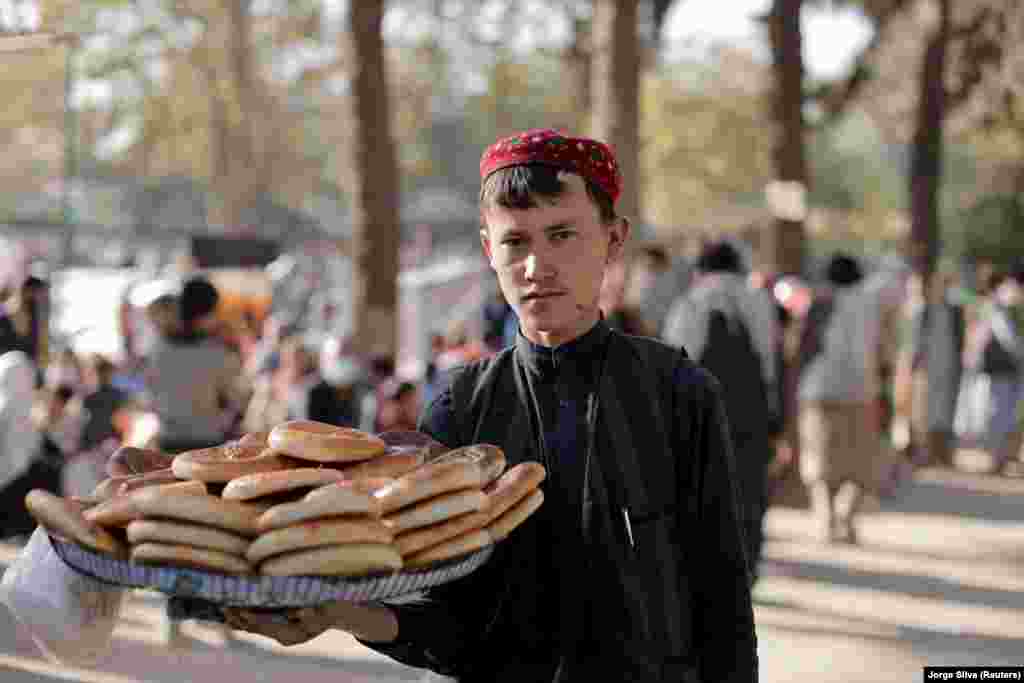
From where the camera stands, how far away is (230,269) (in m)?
17.4

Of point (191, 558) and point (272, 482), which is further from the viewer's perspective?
point (272, 482)

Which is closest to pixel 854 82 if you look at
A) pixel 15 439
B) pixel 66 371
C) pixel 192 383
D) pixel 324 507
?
pixel 66 371

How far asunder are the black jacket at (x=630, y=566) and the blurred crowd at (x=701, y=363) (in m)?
2.02

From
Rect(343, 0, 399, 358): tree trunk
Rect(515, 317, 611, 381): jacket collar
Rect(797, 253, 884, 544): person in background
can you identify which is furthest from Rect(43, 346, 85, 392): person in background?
Rect(515, 317, 611, 381): jacket collar

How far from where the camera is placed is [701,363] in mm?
9125

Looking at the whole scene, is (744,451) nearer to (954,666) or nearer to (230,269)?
(954,666)

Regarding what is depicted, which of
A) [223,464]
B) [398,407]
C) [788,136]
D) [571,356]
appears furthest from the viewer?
[788,136]

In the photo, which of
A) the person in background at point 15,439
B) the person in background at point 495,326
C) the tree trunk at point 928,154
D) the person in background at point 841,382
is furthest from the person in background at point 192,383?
the tree trunk at point 928,154

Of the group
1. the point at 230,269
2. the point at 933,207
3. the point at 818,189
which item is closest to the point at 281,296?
the point at 230,269

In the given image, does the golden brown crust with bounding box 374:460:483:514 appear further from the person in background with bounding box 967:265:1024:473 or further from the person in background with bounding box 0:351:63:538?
the person in background with bounding box 967:265:1024:473

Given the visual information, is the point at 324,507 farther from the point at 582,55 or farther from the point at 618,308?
the point at 582,55

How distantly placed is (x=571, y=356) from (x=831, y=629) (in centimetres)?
643

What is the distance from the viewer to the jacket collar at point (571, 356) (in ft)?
9.53

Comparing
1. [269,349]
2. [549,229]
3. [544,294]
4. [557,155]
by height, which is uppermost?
[557,155]
